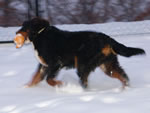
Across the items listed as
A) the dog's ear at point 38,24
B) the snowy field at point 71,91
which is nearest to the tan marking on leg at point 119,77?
the snowy field at point 71,91

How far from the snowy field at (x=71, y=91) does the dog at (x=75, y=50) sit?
0.25m

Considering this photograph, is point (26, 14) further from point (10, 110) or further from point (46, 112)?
point (46, 112)

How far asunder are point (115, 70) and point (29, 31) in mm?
1377

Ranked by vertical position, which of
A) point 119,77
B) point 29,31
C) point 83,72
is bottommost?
point 119,77

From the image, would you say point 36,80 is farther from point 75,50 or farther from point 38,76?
point 75,50

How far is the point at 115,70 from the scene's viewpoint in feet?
18.1

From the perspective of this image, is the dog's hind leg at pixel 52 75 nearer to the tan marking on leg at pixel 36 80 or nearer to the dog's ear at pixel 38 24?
the tan marking on leg at pixel 36 80

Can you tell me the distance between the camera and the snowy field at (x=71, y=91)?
4.23m

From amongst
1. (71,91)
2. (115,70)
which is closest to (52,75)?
(71,91)

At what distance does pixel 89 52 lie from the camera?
5316 mm

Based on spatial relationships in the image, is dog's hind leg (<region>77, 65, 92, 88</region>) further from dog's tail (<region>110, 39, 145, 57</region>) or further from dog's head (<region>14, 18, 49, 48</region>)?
dog's head (<region>14, 18, 49, 48</region>)

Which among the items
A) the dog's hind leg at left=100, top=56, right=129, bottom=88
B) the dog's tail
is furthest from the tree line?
the dog's tail

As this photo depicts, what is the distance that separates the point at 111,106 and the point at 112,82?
177cm

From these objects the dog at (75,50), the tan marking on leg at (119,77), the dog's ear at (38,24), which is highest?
the dog's ear at (38,24)
